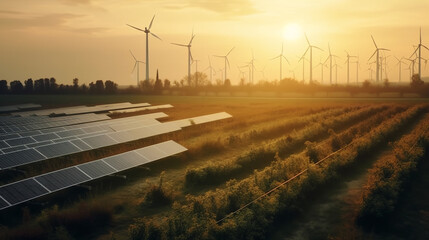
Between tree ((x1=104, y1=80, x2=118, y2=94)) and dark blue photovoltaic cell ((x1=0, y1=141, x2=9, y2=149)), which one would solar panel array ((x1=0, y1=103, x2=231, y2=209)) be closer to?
dark blue photovoltaic cell ((x1=0, y1=141, x2=9, y2=149))

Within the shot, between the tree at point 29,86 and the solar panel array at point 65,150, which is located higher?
the tree at point 29,86

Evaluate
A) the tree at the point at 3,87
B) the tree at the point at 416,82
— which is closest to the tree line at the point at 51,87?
the tree at the point at 3,87

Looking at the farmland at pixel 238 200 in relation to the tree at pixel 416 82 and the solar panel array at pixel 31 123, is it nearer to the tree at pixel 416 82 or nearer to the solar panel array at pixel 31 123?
the solar panel array at pixel 31 123

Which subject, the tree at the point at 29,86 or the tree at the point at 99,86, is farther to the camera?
the tree at the point at 29,86

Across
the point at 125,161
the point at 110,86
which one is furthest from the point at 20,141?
the point at 110,86

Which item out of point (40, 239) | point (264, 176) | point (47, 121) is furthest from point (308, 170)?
point (47, 121)

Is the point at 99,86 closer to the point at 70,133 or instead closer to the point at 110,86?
the point at 110,86
